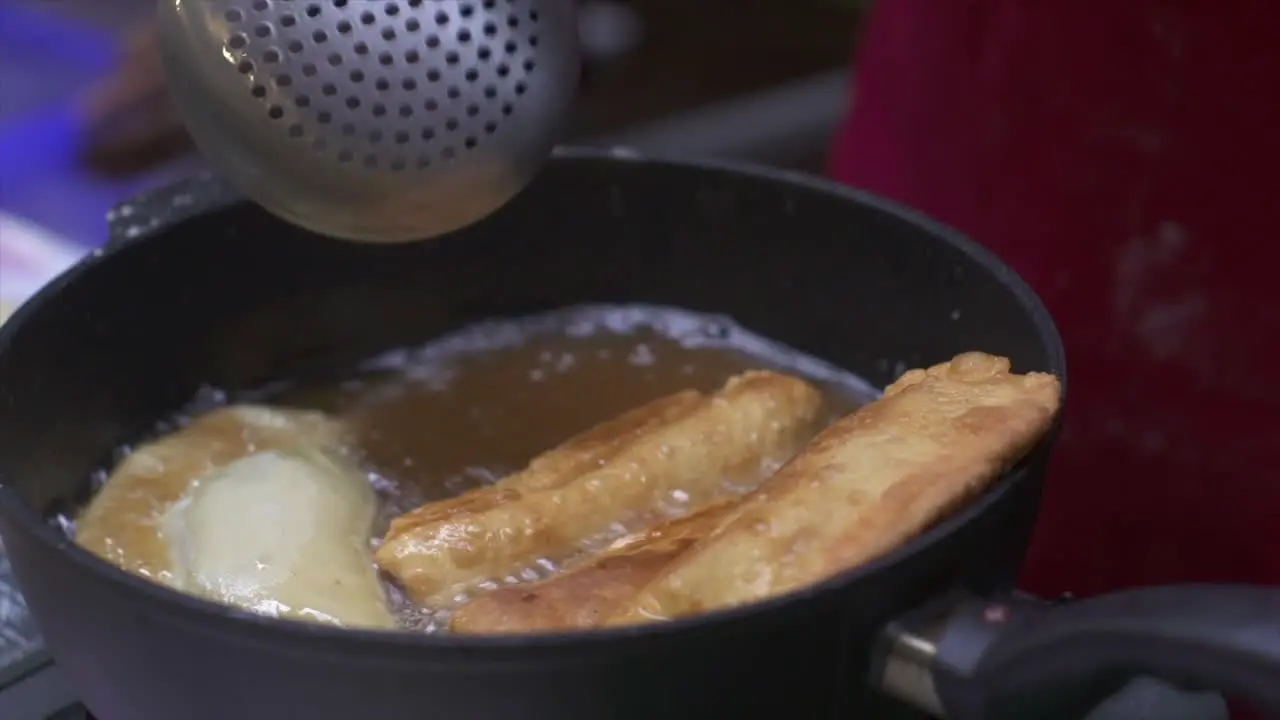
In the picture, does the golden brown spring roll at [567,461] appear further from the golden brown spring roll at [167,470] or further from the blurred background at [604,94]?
the blurred background at [604,94]

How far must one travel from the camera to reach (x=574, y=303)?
0.83 metres

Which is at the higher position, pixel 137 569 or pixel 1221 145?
pixel 1221 145

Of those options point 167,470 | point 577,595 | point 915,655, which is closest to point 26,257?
point 167,470

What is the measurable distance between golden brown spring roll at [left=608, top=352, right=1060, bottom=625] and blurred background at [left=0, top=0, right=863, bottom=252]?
58cm

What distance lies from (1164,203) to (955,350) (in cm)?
25

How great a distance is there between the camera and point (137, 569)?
0.60 m

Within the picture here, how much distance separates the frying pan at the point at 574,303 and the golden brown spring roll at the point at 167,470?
0.03m

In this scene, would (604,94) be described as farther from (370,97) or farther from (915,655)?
(915,655)

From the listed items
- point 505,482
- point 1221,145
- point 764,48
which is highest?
point 1221,145

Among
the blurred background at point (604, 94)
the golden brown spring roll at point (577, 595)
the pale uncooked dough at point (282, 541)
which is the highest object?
the golden brown spring roll at point (577, 595)

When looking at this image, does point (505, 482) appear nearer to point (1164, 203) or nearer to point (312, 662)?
point (312, 662)

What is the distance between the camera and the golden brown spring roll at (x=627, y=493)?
1.94 feet

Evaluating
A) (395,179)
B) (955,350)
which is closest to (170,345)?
(395,179)

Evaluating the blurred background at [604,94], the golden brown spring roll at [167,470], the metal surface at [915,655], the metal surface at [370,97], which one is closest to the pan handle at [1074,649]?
the metal surface at [915,655]
